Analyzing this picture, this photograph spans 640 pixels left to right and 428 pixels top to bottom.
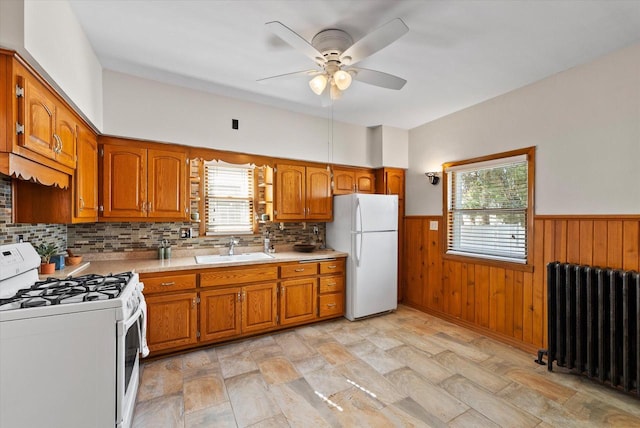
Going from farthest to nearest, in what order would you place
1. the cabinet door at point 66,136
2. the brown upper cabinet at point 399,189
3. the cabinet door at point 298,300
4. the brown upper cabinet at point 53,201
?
1. the brown upper cabinet at point 399,189
2. the cabinet door at point 298,300
3. the brown upper cabinet at point 53,201
4. the cabinet door at point 66,136

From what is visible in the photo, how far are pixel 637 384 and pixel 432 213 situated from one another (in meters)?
2.35

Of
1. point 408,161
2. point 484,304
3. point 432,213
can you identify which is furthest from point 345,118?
point 484,304

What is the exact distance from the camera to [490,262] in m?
3.22

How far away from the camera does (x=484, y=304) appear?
10.8 ft

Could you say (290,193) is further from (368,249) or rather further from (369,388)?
(369,388)

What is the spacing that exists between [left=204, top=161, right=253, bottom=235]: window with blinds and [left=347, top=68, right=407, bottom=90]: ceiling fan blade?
6.07 feet

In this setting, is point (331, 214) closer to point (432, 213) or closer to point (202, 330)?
point (432, 213)

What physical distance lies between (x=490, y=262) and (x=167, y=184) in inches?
140

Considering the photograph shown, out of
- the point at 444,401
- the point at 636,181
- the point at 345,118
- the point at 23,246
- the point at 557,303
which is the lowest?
the point at 444,401

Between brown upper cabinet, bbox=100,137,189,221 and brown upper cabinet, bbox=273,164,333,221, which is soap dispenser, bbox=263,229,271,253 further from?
brown upper cabinet, bbox=100,137,189,221

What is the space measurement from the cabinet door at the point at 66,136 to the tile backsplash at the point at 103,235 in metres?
0.41

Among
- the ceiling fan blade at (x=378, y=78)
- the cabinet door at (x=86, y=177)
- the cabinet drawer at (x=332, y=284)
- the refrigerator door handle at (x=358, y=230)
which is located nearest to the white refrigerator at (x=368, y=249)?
the refrigerator door handle at (x=358, y=230)

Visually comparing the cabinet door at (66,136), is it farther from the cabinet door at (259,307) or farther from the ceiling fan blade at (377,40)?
the ceiling fan blade at (377,40)

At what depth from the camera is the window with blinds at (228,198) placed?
3.41 meters
